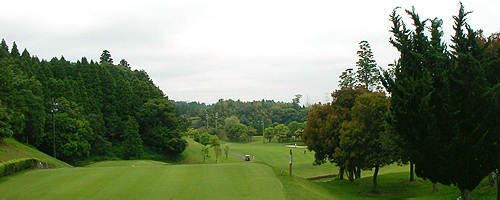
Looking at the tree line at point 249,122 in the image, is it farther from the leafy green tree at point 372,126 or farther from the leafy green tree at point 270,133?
the leafy green tree at point 372,126

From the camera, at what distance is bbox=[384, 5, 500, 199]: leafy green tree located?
13047mm

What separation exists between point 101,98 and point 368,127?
150 feet

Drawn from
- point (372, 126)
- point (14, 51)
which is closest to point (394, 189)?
point (372, 126)

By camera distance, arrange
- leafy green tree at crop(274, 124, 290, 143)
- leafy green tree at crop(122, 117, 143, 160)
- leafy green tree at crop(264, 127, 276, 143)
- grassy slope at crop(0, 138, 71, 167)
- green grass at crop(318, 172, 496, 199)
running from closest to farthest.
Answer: green grass at crop(318, 172, 496, 199)
grassy slope at crop(0, 138, 71, 167)
leafy green tree at crop(122, 117, 143, 160)
leafy green tree at crop(274, 124, 290, 143)
leafy green tree at crop(264, 127, 276, 143)

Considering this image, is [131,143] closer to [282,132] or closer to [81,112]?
[81,112]

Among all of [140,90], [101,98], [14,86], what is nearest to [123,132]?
[101,98]

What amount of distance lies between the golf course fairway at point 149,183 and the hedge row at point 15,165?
0.46 m

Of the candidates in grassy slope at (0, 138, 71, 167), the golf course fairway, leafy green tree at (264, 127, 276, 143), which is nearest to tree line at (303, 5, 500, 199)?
the golf course fairway

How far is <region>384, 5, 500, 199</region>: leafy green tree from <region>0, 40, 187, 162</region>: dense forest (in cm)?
3122

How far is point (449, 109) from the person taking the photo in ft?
42.7

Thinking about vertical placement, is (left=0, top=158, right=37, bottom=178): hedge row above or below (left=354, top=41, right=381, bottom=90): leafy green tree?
below

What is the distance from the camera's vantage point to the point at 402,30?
15.0m

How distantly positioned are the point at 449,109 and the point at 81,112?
48.0 m

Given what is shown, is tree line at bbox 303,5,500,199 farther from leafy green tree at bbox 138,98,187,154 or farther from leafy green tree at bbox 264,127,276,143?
leafy green tree at bbox 264,127,276,143
